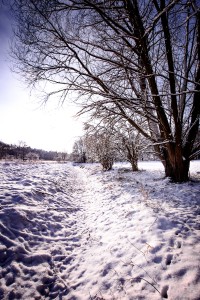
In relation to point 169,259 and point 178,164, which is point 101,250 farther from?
point 178,164

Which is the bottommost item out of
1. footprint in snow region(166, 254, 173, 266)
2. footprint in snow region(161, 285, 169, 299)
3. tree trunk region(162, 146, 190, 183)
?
footprint in snow region(161, 285, 169, 299)

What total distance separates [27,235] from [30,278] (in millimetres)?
1015

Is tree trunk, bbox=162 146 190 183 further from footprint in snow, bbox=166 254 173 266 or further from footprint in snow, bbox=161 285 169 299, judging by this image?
footprint in snow, bbox=161 285 169 299

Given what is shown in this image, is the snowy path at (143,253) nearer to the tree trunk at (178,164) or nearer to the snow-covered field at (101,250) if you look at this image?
the snow-covered field at (101,250)

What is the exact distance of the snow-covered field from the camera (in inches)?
92.6

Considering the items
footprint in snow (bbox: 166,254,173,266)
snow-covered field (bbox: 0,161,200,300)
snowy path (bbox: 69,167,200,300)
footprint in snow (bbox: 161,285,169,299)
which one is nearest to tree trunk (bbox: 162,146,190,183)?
snow-covered field (bbox: 0,161,200,300)

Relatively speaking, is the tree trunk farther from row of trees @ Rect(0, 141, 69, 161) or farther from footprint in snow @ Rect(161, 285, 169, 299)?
row of trees @ Rect(0, 141, 69, 161)

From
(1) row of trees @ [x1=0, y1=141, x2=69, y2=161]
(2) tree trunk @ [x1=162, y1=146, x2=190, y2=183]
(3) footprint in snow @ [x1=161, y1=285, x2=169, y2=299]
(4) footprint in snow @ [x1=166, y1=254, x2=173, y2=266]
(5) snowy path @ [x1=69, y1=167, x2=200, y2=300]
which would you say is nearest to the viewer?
(3) footprint in snow @ [x1=161, y1=285, x2=169, y2=299]

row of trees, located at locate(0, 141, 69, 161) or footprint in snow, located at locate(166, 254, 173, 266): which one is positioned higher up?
row of trees, located at locate(0, 141, 69, 161)

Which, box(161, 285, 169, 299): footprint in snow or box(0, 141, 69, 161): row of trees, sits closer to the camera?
box(161, 285, 169, 299): footprint in snow

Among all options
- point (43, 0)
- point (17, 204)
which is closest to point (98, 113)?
point (43, 0)

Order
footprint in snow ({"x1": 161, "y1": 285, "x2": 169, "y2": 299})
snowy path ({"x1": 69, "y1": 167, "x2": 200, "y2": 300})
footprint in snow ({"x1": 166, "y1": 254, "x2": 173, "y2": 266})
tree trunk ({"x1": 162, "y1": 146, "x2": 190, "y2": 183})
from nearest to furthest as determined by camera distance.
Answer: footprint in snow ({"x1": 161, "y1": 285, "x2": 169, "y2": 299})
snowy path ({"x1": 69, "y1": 167, "x2": 200, "y2": 300})
footprint in snow ({"x1": 166, "y1": 254, "x2": 173, "y2": 266})
tree trunk ({"x1": 162, "y1": 146, "x2": 190, "y2": 183})

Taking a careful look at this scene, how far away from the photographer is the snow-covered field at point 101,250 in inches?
92.6

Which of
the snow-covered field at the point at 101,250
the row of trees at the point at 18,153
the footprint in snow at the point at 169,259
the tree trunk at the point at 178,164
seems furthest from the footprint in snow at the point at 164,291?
the row of trees at the point at 18,153
